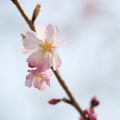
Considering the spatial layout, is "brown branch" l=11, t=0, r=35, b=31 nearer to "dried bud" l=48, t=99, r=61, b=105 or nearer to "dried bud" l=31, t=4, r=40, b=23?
"dried bud" l=31, t=4, r=40, b=23

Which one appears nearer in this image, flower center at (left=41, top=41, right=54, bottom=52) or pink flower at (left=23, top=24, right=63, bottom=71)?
pink flower at (left=23, top=24, right=63, bottom=71)

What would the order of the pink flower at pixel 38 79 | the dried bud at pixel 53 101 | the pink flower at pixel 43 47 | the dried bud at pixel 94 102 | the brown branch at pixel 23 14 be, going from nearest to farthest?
the brown branch at pixel 23 14
the pink flower at pixel 43 47
the pink flower at pixel 38 79
the dried bud at pixel 53 101
the dried bud at pixel 94 102

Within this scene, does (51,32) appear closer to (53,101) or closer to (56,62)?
(56,62)

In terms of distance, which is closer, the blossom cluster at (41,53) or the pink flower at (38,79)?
the blossom cluster at (41,53)

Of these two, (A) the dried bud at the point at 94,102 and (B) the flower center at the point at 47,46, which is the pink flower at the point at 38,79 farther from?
(A) the dried bud at the point at 94,102

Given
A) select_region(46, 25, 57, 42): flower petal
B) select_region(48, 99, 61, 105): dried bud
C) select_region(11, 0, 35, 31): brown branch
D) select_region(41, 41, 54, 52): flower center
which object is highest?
select_region(11, 0, 35, 31): brown branch

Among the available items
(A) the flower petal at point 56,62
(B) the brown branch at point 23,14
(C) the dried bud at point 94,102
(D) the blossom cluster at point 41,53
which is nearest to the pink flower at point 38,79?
(D) the blossom cluster at point 41,53

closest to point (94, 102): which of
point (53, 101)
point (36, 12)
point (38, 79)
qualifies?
point (53, 101)

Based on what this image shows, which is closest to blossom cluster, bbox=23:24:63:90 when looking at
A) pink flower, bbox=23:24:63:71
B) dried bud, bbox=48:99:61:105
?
pink flower, bbox=23:24:63:71
